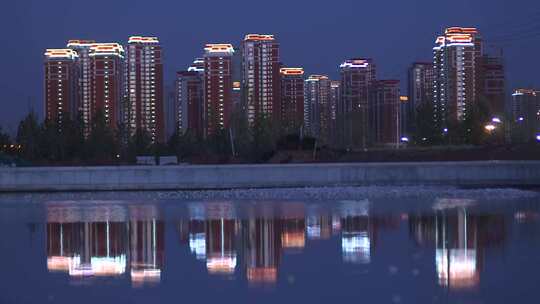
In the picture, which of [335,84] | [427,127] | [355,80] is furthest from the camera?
[335,84]

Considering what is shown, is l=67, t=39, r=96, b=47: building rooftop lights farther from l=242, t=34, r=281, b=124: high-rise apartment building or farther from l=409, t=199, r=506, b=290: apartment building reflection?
l=409, t=199, r=506, b=290: apartment building reflection

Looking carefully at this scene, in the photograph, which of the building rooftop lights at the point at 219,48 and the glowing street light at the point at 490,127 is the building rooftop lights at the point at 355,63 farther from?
the glowing street light at the point at 490,127

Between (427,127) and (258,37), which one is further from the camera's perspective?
(258,37)

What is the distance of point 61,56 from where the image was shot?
11019 cm

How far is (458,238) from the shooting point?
14859 millimetres

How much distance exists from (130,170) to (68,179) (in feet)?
9.54

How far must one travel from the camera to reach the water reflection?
11.9 meters

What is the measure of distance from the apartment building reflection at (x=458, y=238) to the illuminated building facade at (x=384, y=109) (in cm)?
9634

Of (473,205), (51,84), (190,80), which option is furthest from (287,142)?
(190,80)

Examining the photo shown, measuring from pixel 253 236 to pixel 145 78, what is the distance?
99.8m

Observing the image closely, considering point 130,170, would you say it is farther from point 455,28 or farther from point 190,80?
point 190,80

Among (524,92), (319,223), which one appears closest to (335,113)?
(524,92)

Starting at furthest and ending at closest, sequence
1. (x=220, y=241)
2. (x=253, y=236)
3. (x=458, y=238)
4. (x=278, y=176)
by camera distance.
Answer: (x=278, y=176) < (x=253, y=236) < (x=220, y=241) < (x=458, y=238)

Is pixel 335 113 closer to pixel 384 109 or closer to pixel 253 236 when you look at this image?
pixel 384 109
